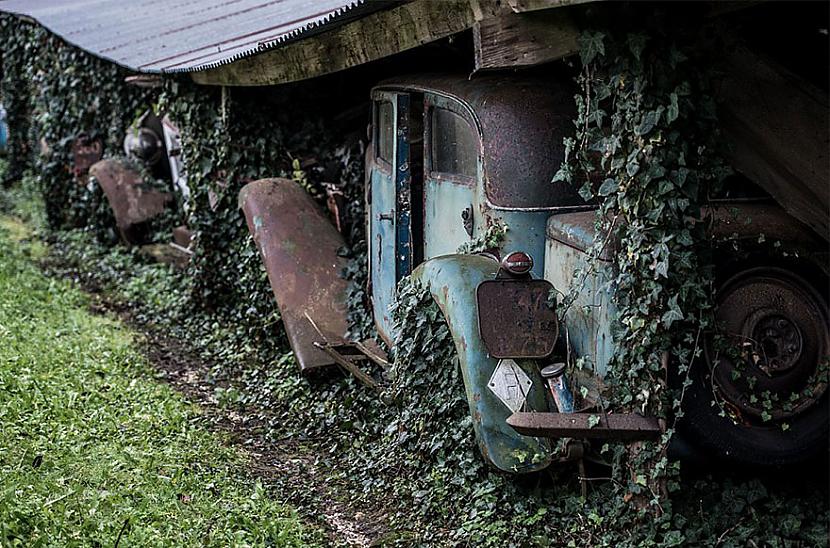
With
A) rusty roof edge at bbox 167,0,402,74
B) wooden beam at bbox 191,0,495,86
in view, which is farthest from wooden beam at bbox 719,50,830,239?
rusty roof edge at bbox 167,0,402,74

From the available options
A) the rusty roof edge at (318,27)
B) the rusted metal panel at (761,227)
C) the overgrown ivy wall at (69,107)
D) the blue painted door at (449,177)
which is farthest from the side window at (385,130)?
the overgrown ivy wall at (69,107)

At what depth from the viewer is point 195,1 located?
11.4 metres

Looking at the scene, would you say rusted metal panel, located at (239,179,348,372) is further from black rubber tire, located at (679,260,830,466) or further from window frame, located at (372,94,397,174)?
black rubber tire, located at (679,260,830,466)

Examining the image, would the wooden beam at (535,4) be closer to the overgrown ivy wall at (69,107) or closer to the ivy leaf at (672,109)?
the ivy leaf at (672,109)

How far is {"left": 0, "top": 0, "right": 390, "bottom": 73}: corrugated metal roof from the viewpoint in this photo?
6.78 meters

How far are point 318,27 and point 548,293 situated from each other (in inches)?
92.8

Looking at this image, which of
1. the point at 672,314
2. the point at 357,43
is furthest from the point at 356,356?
the point at 672,314

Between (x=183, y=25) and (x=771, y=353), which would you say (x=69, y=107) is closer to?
(x=183, y=25)

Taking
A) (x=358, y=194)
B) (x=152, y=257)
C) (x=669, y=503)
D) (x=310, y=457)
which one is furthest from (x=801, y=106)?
(x=152, y=257)

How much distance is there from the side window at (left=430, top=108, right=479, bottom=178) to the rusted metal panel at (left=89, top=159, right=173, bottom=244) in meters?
5.63

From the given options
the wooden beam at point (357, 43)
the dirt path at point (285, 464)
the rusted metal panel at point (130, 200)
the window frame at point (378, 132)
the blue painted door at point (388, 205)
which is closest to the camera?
the wooden beam at point (357, 43)

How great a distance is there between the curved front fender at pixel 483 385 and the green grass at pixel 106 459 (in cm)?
100

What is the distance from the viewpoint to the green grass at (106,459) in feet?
13.8

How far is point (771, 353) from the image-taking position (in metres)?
4.21
